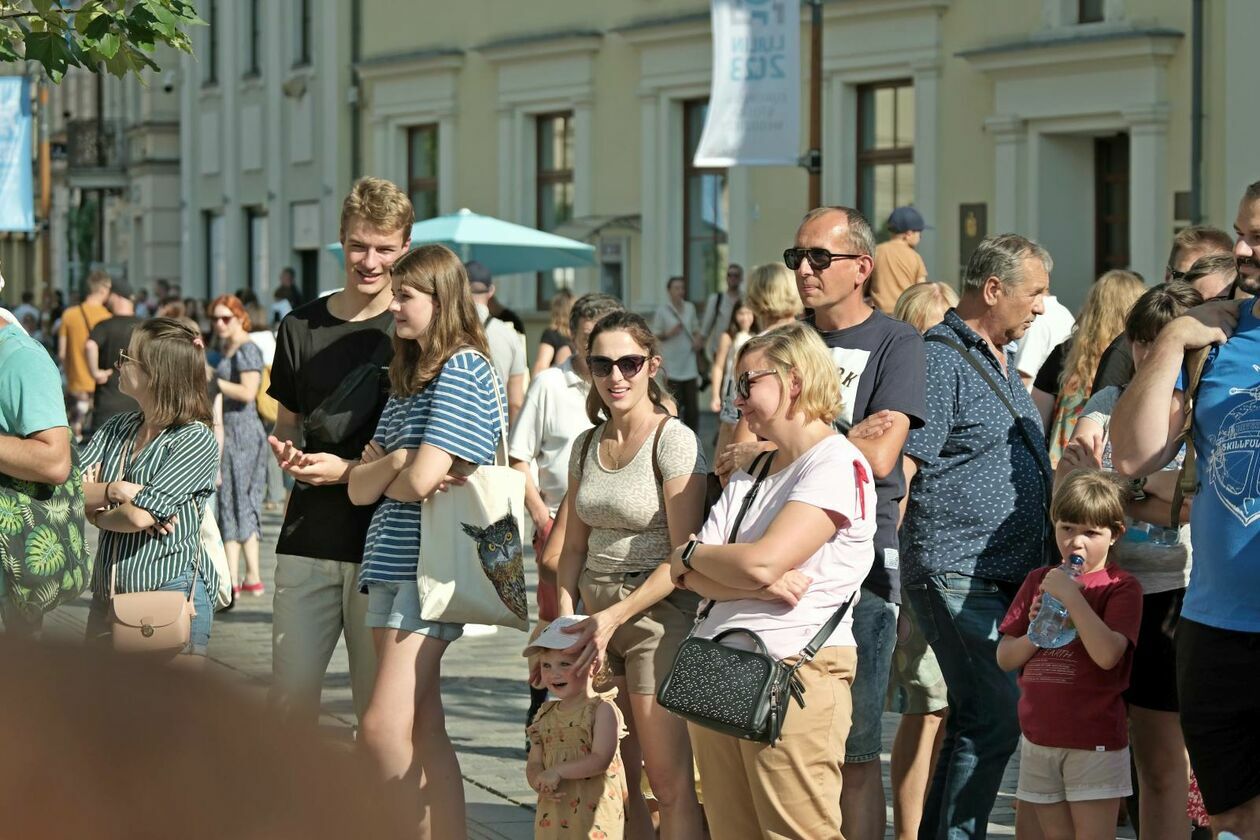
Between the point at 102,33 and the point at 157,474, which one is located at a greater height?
the point at 102,33

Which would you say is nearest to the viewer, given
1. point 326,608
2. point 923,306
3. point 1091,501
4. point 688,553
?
point 688,553

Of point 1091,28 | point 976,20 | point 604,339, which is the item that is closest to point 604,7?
point 976,20

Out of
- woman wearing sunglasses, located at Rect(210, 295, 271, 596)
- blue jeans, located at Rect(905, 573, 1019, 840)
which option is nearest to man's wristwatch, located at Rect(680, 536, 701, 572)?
blue jeans, located at Rect(905, 573, 1019, 840)

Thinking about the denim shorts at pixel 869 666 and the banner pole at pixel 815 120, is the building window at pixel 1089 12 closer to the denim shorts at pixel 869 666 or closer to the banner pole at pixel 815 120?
the banner pole at pixel 815 120

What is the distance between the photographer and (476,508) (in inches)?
210

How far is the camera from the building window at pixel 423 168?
31.6 m

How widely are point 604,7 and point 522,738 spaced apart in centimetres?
2074

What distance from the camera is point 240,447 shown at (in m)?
12.4

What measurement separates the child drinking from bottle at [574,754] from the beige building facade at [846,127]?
14582 millimetres

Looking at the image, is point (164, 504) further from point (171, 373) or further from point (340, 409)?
point (340, 409)

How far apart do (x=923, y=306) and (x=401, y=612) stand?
8.67 ft

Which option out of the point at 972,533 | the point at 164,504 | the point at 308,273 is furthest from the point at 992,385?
the point at 308,273

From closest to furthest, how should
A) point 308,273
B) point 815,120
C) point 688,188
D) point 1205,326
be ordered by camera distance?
point 1205,326
point 815,120
point 688,188
point 308,273

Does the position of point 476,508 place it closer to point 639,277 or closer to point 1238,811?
point 1238,811
